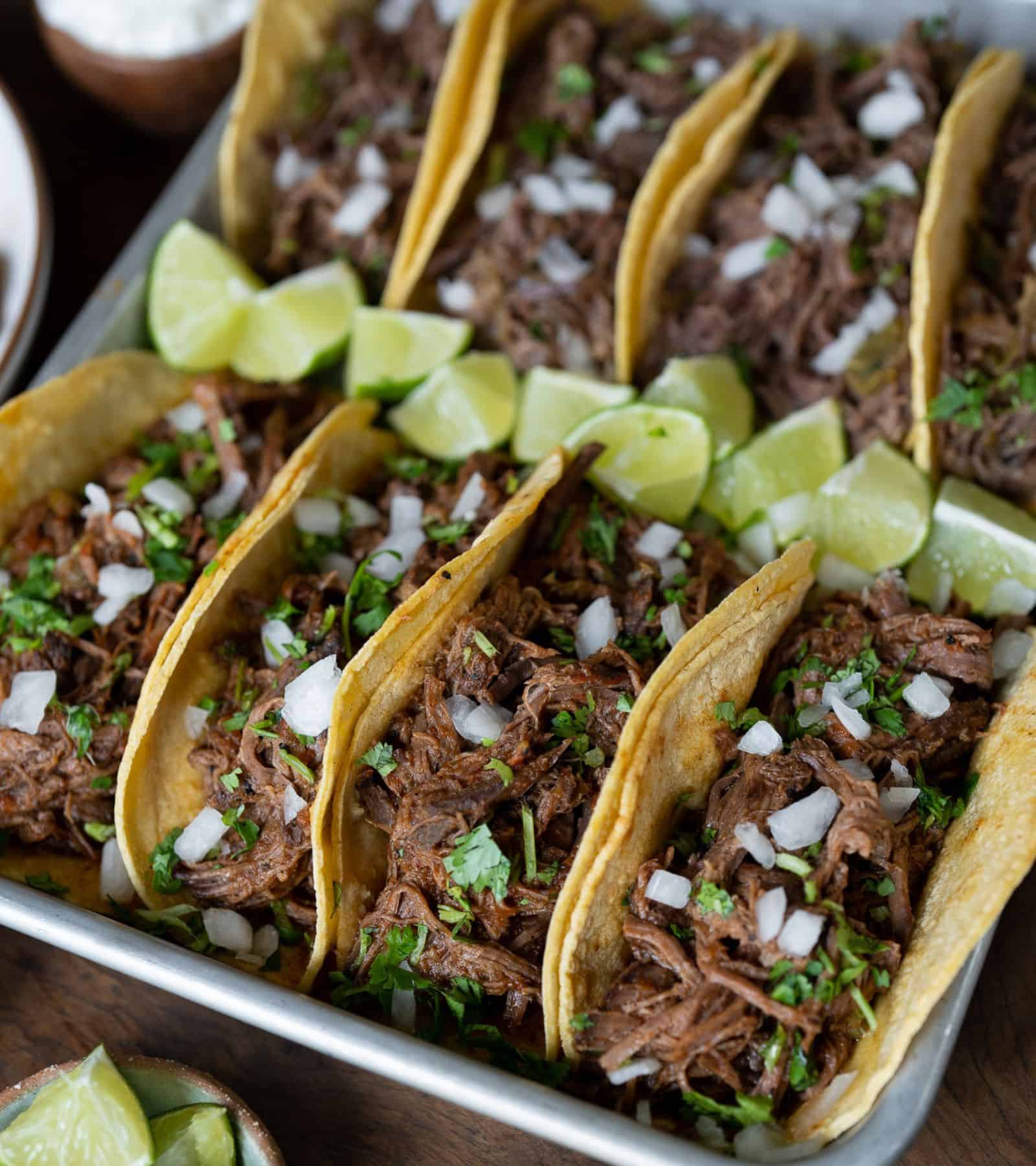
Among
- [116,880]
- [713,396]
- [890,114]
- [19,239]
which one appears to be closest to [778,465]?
[713,396]

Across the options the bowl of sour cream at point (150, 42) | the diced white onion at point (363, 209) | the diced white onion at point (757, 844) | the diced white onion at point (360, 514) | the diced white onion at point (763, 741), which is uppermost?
the bowl of sour cream at point (150, 42)

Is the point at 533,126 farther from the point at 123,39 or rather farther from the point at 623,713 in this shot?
the point at 623,713

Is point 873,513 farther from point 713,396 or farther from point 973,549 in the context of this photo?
point 713,396

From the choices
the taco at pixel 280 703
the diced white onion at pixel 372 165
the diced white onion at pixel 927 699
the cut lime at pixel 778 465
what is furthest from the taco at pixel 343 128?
the diced white onion at pixel 927 699

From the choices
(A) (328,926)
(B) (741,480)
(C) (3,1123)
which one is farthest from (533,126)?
(C) (3,1123)

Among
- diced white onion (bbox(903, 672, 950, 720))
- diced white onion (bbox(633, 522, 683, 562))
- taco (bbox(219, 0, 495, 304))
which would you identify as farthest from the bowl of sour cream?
diced white onion (bbox(903, 672, 950, 720))

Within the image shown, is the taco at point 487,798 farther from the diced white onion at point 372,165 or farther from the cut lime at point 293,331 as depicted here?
the diced white onion at point 372,165
